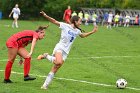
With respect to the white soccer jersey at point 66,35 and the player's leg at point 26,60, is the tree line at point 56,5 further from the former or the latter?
the white soccer jersey at point 66,35

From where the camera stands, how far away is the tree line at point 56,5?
75375mm

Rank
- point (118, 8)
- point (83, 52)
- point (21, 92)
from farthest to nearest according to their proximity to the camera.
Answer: point (118, 8), point (83, 52), point (21, 92)

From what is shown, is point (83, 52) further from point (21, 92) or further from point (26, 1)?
point (26, 1)

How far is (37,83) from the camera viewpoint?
13266 mm

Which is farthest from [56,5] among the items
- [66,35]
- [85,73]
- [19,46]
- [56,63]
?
[56,63]

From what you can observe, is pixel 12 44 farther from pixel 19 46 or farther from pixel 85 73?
pixel 85 73

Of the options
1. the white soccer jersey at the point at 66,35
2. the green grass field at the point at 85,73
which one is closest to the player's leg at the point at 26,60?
the green grass field at the point at 85,73

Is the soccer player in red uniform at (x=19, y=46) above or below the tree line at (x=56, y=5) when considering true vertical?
above

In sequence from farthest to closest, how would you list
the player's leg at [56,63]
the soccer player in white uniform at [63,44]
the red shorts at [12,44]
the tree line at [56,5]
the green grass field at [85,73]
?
1. the tree line at [56,5]
2. the red shorts at [12,44]
3. the green grass field at [85,73]
4. the soccer player in white uniform at [63,44]
5. the player's leg at [56,63]

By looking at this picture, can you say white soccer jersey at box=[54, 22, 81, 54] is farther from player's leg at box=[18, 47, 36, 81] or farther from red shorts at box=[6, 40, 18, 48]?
red shorts at box=[6, 40, 18, 48]

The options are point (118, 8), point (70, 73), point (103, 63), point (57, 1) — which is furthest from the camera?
point (57, 1)

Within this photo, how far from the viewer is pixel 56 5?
76438 mm

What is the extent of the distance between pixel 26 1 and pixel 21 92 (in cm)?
6626

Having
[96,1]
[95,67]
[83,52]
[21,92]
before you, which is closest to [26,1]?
[96,1]
